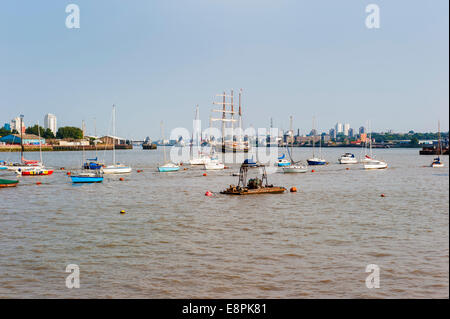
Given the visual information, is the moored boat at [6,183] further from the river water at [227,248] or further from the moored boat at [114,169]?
the moored boat at [114,169]

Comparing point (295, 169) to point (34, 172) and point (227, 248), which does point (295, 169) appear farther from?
point (227, 248)

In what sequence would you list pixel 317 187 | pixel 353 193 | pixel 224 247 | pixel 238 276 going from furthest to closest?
pixel 317 187 → pixel 353 193 → pixel 224 247 → pixel 238 276

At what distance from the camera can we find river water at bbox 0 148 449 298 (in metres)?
16.9

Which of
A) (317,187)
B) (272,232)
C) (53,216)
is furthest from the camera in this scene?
(317,187)

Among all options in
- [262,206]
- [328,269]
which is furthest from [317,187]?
[328,269]

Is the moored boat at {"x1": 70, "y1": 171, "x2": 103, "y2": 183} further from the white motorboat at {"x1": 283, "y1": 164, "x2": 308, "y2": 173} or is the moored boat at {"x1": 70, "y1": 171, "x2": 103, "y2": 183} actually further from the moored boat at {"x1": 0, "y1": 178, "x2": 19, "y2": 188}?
the white motorboat at {"x1": 283, "y1": 164, "x2": 308, "y2": 173}

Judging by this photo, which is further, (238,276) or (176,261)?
(176,261)

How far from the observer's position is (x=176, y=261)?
2091cm

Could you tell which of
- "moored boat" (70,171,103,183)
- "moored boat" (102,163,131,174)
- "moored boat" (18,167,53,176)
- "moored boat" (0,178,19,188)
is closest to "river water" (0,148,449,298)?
"moored boat" (0,178,19,188)

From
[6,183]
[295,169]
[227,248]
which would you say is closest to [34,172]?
[6,183]

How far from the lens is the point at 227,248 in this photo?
23.4 metres

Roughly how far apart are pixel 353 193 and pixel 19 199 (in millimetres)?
40021

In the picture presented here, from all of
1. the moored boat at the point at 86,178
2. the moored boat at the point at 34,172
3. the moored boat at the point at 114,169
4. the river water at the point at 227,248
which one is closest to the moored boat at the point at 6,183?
the moored boat at the point at 86,178

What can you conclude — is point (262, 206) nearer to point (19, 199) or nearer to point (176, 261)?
point (176, 261)
